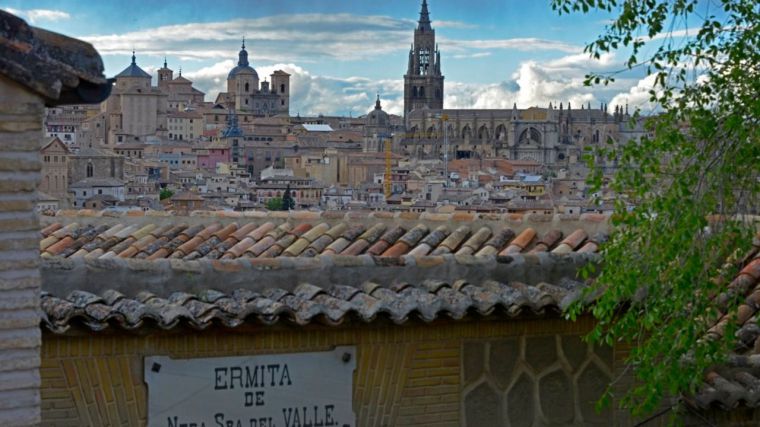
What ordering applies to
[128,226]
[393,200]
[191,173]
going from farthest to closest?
1. [191,173]
2. [393,200]
3. [128,226]

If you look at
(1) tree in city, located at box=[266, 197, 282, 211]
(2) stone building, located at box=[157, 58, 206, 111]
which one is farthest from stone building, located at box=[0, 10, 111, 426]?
(2) stone building, located at box=[157, 58, 206, 111]

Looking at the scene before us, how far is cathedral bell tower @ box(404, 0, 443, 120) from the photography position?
574ft

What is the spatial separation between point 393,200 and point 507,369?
92814 millimetres

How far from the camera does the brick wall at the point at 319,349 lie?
5199mm

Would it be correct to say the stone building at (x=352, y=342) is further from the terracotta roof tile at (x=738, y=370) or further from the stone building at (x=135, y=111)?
the stone building at (x=135, y=111)

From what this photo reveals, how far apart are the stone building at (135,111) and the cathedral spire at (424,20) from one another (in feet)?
119

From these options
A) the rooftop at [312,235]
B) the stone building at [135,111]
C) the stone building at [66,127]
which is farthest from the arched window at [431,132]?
the rooftop at [312,235]

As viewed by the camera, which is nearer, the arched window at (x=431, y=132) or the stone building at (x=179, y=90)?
the arched window at (x=431, y=132)

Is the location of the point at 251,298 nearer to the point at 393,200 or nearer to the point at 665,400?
the point at 665,400

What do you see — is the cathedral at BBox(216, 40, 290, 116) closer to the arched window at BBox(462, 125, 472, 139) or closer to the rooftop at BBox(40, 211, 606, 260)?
the arched window at BBox(462, 125, 472, 139)

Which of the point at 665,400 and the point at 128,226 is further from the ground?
the point at 128,226

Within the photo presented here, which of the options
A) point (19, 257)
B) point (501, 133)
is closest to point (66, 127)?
point (501, 133)

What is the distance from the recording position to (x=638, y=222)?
17.5 ft

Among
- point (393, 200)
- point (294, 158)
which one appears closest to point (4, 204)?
point (393, 200)
